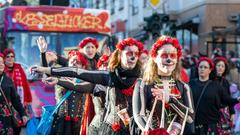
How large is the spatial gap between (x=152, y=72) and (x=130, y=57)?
1102 mm

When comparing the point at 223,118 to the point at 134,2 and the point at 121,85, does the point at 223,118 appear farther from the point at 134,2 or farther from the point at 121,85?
the point at 134,2

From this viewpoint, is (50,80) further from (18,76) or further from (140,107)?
(18,76)

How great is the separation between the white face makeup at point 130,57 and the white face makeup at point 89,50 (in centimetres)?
285

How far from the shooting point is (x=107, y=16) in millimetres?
16484

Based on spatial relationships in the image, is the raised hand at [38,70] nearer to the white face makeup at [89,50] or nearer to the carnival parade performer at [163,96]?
the carnival parade performer at [163,96]

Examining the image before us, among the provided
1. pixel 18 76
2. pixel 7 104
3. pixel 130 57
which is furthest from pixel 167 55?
pixel 18 76

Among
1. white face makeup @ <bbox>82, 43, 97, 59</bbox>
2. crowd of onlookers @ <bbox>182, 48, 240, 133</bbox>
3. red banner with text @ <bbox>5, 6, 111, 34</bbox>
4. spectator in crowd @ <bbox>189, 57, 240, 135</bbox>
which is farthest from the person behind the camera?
red banner with text @ <bbox>5, 6, 111, 34</bbox>

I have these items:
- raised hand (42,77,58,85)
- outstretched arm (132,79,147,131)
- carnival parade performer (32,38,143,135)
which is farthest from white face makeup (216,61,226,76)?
outstretched arm (132,79,147,131)

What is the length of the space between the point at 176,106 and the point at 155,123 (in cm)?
25

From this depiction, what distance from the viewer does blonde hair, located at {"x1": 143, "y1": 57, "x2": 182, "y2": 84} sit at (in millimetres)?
6270

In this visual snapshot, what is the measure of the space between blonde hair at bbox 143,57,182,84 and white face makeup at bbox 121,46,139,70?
0.93 meters

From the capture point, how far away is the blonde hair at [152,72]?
20.6 feet

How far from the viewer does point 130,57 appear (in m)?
7.37

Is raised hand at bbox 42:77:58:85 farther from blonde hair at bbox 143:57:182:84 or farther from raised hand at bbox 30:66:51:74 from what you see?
blonde hair at bbox 143:57:182:84
